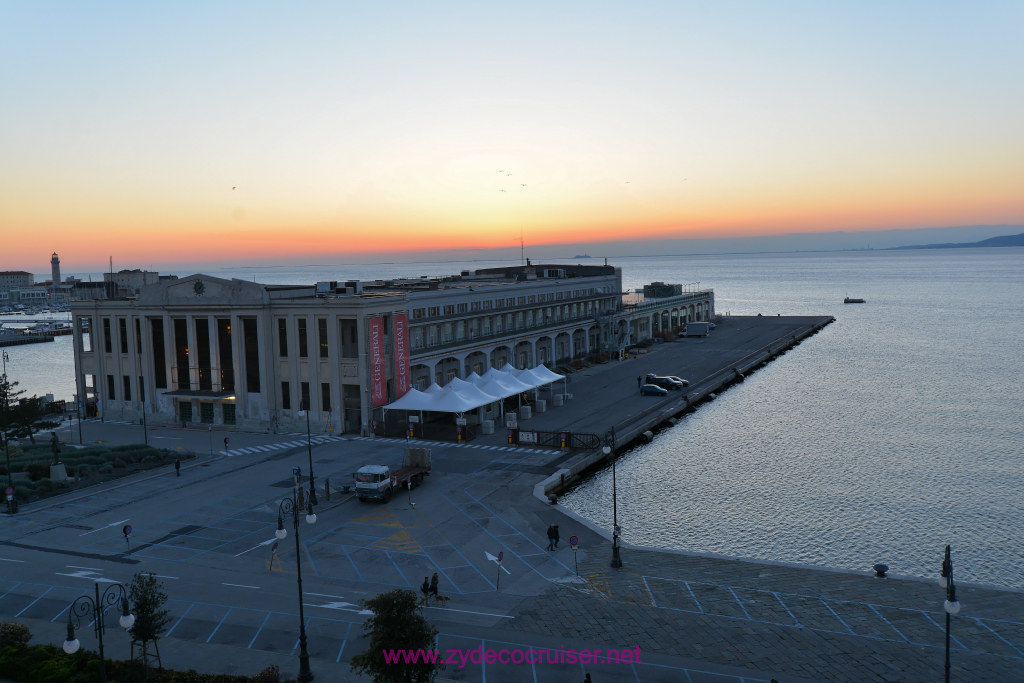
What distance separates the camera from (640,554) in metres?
33.2

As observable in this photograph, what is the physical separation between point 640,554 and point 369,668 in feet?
53.6

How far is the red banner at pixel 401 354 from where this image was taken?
5947cm

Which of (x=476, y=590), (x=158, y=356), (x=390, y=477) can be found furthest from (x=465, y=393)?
(x=476, y=590)

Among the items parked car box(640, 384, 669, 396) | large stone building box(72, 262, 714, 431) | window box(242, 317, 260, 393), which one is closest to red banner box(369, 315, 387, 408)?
large stone building box(72, 262, 714, 431)

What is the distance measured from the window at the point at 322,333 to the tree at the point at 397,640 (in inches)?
1581

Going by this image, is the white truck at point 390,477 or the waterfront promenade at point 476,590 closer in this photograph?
the waterfront promenade at point 476,590

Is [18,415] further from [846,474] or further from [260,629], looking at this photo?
[846,474]

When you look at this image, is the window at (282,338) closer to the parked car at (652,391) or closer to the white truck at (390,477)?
the white truck at (390,477)

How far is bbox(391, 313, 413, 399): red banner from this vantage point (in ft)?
195

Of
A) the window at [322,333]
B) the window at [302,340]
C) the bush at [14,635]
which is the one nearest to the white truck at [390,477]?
the window at [322,333]

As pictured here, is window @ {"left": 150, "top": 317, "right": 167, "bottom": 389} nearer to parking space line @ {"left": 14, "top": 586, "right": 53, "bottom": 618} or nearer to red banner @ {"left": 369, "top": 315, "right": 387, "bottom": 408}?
red banner @ {"left": 369, "top": 315, "right": 387, "bottom": 408}

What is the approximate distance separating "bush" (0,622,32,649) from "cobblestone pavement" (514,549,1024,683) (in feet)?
51.1

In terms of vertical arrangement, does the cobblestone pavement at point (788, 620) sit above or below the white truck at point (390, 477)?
below

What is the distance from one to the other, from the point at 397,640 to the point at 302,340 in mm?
42161
